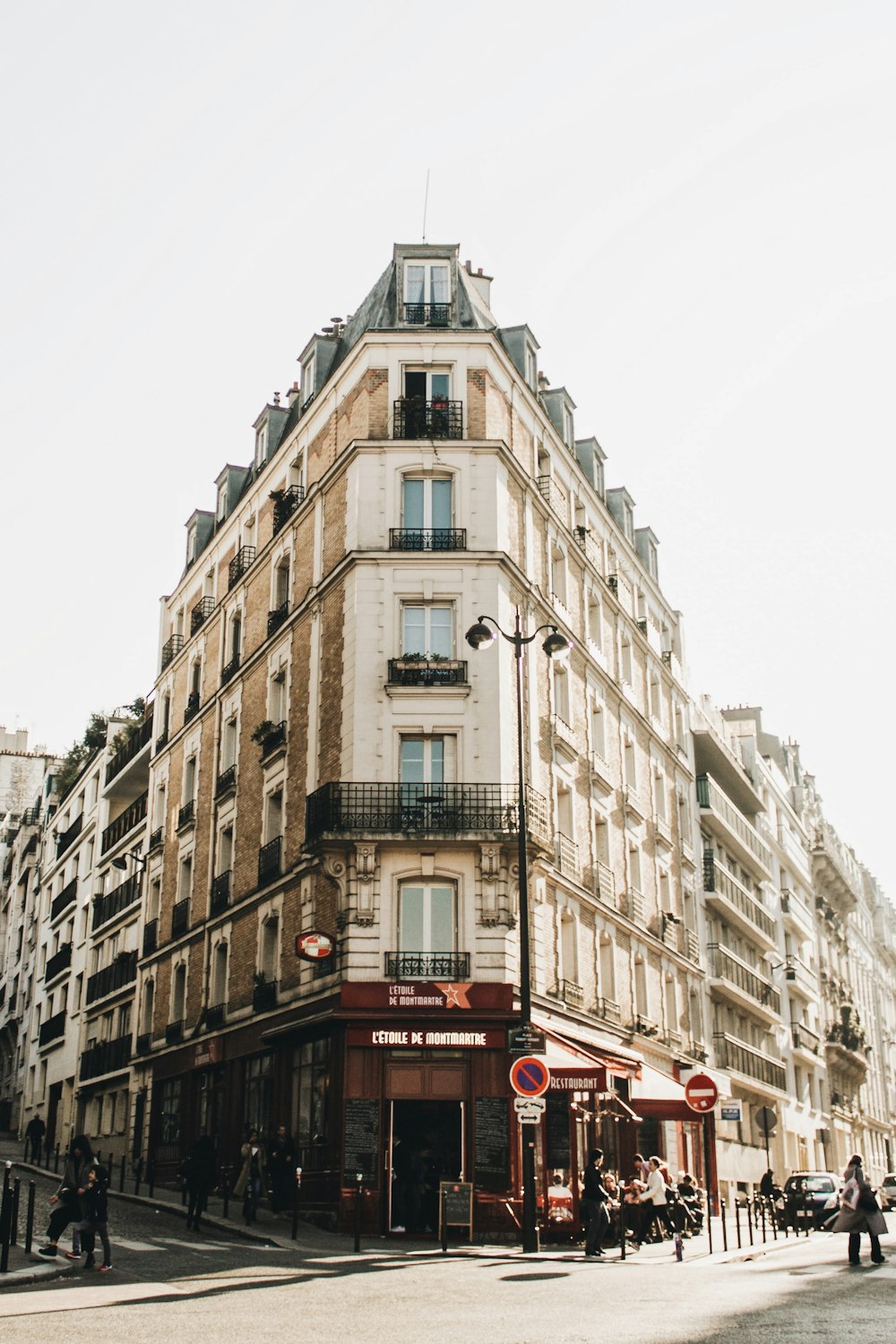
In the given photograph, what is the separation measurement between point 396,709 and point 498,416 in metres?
7.69

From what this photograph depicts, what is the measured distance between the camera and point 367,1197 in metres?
23.8

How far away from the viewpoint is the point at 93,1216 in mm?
16469

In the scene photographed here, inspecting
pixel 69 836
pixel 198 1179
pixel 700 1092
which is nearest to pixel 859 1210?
pixel 700 1092

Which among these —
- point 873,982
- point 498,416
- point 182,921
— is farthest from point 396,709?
point 873,982

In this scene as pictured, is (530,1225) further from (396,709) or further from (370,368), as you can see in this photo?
(370,368)

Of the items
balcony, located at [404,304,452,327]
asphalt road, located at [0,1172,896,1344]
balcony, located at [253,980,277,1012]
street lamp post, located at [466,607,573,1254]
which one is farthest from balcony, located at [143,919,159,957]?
street lamp post, located at [466,607,573,1254]

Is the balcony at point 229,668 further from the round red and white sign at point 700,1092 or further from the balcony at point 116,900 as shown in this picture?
the round red and white sign at point 700,1092

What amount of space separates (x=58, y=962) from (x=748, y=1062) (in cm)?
2781

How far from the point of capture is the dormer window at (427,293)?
3162cm

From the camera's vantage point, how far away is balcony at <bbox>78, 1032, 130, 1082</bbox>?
A: 4197 centimetres

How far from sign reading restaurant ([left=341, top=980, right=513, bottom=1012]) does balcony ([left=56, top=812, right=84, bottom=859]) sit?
3341 cm

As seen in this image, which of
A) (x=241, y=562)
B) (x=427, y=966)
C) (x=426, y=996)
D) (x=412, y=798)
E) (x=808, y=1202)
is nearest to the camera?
(x=426, y=996)

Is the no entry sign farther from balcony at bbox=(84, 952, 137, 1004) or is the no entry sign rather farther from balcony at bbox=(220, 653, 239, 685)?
balcony at bbox=(84, 952, 137, 1004)

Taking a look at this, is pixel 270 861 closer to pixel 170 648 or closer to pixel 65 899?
pixel 170 648
